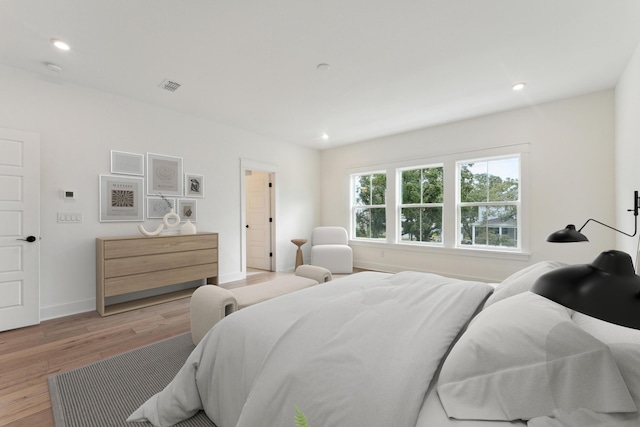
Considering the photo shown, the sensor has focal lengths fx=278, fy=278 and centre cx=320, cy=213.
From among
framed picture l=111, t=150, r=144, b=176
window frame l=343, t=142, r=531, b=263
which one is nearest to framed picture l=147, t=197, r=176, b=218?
framed picture l=111, t=150, r=144, b=176

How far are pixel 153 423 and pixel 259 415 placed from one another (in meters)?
0.92

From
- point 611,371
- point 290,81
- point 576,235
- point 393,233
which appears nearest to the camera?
point 611,371

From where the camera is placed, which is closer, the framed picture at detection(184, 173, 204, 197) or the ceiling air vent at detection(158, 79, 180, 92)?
the ceiling air vent at detection(158, 79, 180, 92)

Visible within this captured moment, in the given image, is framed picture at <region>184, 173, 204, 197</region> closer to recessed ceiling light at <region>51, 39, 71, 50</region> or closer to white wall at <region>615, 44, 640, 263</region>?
recessed ceiling light at <region>51, 39, 71, 50</region>

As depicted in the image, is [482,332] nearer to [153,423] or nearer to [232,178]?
[153,423]

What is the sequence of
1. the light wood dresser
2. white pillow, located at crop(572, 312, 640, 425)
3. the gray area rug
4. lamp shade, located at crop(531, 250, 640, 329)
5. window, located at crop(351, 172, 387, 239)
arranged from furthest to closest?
window, located at crop(351, 172, 387, 239) → the light wood dresser → the gray area rug → white pillow, located at crop(572, 312, 640, 425) → lamp shade, located at crop(531, 250, 640, 329)

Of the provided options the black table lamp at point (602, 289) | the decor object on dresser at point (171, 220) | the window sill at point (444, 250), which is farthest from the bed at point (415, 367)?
the window sill at point (444, 250)

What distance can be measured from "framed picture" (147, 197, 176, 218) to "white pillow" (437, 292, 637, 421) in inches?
161

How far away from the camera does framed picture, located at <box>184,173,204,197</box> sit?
4.24 m

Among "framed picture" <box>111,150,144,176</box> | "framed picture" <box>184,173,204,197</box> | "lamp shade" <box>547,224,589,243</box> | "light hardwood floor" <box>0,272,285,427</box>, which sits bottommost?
"light hardwood floor" <box>0,272,285,427</box>

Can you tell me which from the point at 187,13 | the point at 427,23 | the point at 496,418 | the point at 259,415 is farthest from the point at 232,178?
the point at 496,418

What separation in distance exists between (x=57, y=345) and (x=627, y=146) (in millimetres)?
5772

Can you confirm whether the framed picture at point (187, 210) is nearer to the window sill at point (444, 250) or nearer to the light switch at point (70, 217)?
the light switch at point (70, 217)

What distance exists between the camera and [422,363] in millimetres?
993
